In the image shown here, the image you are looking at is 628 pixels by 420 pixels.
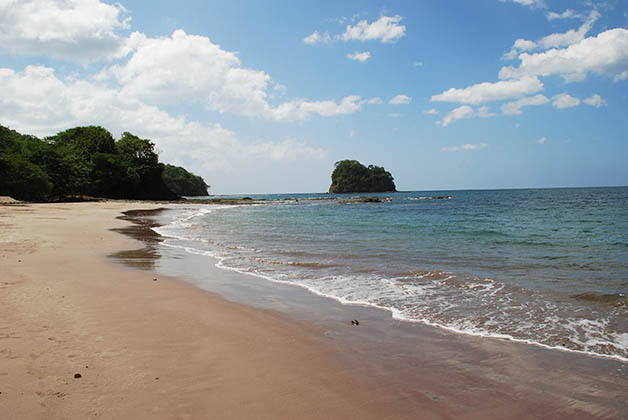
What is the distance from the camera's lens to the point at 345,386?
3424 mm

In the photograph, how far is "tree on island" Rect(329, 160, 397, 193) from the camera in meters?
189

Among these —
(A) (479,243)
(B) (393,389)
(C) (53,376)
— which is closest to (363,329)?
(B) (393,389)

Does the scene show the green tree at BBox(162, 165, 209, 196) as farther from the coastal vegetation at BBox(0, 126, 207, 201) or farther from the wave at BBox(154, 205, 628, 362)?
the wave at BBox(154, 205, 628, 362)

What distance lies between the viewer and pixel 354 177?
621 feet

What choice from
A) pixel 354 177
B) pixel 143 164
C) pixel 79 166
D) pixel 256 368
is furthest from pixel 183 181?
pixel 256 368

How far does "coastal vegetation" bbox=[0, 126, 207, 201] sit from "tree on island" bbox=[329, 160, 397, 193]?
368 feet

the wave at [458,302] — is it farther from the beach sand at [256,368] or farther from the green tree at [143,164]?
the green tree at [143,164]

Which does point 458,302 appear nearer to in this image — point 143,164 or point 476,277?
point 476,277

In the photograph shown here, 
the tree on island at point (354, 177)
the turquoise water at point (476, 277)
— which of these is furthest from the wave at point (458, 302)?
the tree on island at point (354, 177)

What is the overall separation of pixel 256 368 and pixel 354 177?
188 meters

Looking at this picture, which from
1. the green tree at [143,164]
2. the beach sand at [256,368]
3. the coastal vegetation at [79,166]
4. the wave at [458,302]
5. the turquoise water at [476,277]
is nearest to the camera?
the beach sand at [256,368]

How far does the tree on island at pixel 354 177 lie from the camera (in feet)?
621

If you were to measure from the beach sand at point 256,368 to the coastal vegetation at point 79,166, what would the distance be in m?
46.9

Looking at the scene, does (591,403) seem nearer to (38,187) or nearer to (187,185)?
(38,187)
